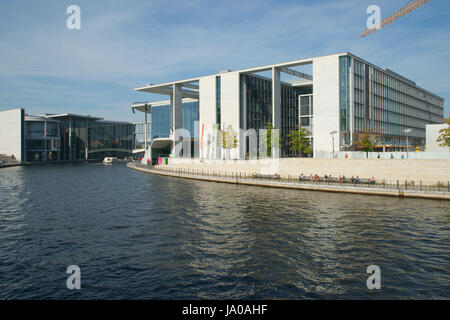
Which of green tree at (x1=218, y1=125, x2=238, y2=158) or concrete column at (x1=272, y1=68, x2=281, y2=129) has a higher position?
concrete column at (x1=272, y1=68, x2=281, y2=129)

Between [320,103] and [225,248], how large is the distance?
53541mm

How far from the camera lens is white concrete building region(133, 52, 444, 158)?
223 ft

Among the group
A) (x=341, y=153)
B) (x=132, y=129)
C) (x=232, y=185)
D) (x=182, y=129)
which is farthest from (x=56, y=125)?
(x=341, y=153)

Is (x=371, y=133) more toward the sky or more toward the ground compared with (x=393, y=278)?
more toward the sky

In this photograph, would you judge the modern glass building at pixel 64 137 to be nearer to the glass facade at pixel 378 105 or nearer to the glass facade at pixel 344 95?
the glass facade at pixel 344 95

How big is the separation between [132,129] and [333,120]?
126803 millimetres

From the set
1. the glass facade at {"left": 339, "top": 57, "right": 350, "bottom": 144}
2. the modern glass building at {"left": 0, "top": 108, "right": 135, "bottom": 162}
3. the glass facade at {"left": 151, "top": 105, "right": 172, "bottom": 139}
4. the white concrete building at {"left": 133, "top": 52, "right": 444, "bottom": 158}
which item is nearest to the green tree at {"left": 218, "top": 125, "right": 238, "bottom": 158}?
the white concrete building at {"left": 133, "top": 52, "right": 444, "bottom": 158}

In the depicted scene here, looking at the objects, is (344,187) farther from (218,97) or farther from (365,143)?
(218,97)

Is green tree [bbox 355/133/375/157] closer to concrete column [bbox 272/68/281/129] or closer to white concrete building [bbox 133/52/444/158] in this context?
white concrete building [bbox 133/52/444/158]

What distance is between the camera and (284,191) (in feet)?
156

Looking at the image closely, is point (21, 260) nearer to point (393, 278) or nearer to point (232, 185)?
point (393, 278)

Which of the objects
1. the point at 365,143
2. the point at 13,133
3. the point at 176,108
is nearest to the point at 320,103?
the point at 365,143

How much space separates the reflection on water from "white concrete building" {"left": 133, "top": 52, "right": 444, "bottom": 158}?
31.2 m

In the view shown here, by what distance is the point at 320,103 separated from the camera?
69.1m
